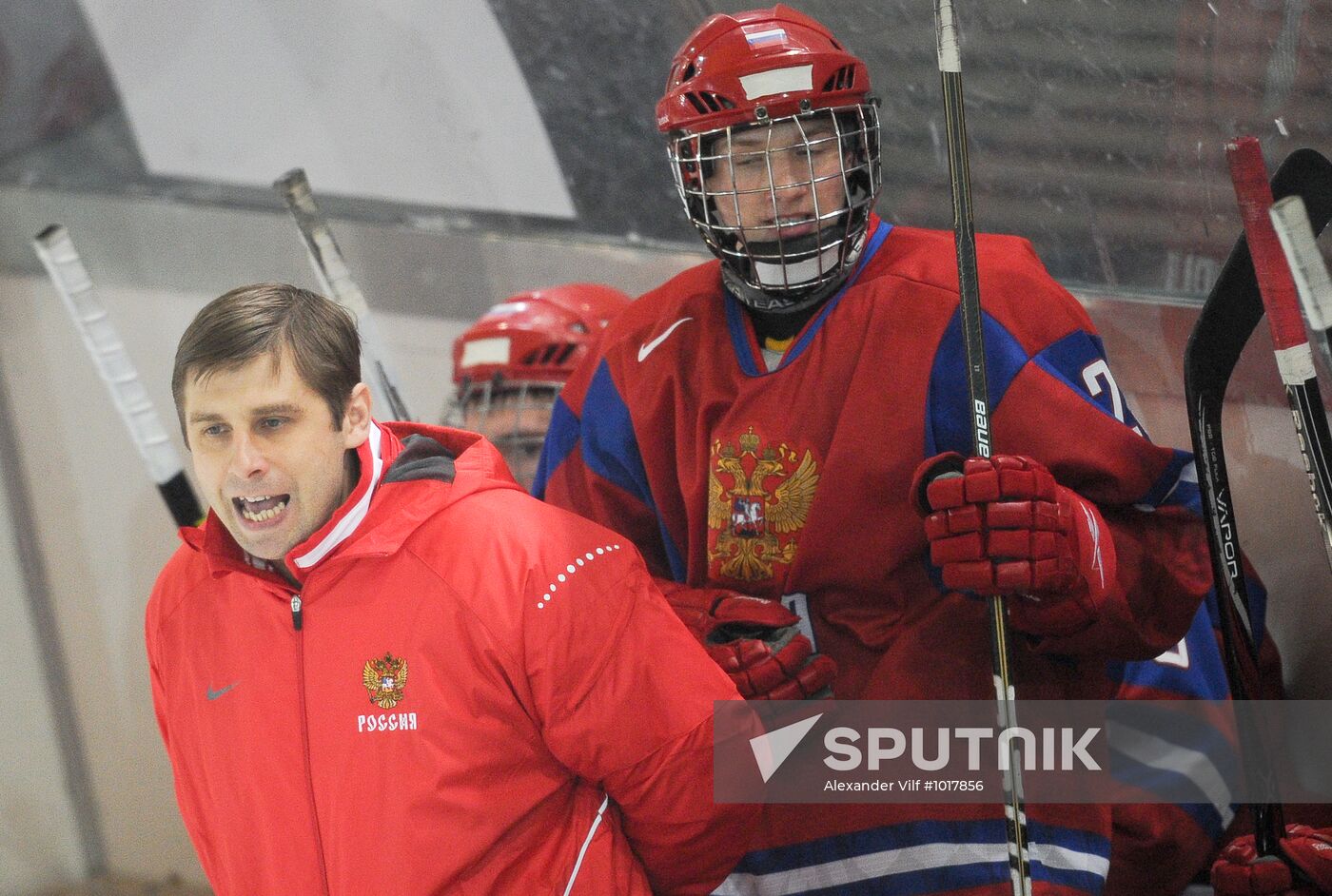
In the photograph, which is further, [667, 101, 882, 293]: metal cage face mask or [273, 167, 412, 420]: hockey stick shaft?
[273, 167, 412, 420]: hockey stick shaft

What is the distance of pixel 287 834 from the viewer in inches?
58.5

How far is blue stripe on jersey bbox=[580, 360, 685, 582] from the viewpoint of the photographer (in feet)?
6.17

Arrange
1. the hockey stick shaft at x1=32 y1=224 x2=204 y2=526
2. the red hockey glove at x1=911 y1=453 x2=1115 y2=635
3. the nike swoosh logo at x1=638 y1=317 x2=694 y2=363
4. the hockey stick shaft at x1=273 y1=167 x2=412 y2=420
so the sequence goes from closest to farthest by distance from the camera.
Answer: the red hockey glove at x1=911 y1=453 x2=1115 y2=635 → the nike swoosh logo at x1=638 y1=317 x2=694 y2=363 → the hockey stick shaft at x1=273 y1=167 x2=412 y2=420 → the hockey stick shaft at x1=32 y1=224 x2=204 y2=526

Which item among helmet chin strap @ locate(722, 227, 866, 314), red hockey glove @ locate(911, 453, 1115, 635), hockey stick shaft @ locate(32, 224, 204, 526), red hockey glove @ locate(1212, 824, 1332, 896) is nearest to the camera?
red hockey glove @ locate(911, 453, 1115, 635)

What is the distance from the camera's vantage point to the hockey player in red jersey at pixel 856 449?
1.64 metres

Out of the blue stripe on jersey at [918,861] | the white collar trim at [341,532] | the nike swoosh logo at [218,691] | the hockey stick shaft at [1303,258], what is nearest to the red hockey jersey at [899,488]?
the blue stripe on jersey at [918,861]

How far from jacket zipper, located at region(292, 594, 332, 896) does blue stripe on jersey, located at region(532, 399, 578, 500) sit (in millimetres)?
A: 561

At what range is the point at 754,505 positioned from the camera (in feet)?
5.76

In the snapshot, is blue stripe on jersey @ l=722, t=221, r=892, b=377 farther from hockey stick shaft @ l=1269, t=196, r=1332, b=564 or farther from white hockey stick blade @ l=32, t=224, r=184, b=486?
white hockey stick blade @ l=32, t=224, r=184, b=486

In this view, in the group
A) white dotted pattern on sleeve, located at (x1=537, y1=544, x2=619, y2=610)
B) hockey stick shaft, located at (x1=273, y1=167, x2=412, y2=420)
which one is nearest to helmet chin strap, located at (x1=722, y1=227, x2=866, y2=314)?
white dotted pattern on sleeve, located at (x1=537, y1=544, x2=619, y2=610)

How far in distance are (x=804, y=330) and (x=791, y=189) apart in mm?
178

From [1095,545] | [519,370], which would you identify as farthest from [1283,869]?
[519,370]

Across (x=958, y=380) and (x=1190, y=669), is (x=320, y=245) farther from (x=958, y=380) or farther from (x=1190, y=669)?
(x=1190, y=669)

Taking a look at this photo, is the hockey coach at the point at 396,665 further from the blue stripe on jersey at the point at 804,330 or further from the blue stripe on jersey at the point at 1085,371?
the blue stripe on jersey at the point at 1085,371
